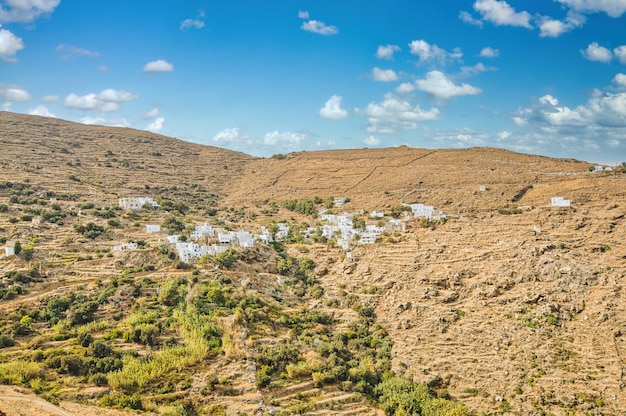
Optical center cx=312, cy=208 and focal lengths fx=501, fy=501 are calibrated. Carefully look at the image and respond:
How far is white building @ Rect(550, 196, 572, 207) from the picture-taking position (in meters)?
38.7

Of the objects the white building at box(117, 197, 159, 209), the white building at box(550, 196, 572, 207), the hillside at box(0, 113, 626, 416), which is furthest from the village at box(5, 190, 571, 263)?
the white building at box(117, 197, 159, 209)

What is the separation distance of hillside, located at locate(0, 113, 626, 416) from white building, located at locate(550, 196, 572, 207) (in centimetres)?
164

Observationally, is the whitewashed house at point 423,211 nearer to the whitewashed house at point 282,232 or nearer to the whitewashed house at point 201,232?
the whitewashed house at point 282,232

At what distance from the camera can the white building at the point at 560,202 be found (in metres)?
38.7

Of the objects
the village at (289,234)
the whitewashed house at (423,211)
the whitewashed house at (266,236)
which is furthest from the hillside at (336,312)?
the whitewashed house at (423,211)

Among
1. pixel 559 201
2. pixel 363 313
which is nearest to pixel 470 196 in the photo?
pixel 559 201

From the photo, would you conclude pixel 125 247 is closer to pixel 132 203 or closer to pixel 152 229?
pixel 152 229

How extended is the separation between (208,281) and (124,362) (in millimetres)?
10279

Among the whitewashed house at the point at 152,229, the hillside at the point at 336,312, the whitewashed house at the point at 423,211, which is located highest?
the whitewashed house at the point at 423,211

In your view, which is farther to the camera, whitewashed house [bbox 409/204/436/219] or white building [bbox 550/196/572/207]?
whitewashed house [bbox 409/204/436/219]

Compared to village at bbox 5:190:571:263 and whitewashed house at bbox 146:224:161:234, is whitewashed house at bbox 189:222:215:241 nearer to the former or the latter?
village at bbox 5:190:571:263

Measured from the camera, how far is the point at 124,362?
2386 centimetres

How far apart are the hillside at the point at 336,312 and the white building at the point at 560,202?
1.64m

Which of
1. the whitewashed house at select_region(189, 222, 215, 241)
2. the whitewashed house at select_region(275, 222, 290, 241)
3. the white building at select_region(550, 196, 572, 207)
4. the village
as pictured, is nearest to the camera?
the village
